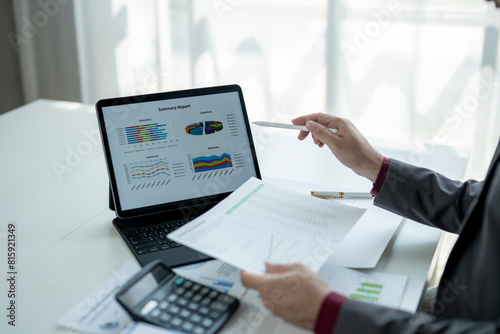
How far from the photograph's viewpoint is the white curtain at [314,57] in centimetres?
224

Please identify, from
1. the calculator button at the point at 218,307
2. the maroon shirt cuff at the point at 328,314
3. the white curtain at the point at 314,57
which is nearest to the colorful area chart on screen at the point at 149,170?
the calculator button at the point at 218,307

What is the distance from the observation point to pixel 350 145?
4.00ft

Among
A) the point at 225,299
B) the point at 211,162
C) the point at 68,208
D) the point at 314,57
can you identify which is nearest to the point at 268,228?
the point at 225,299

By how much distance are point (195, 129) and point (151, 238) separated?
0.26m

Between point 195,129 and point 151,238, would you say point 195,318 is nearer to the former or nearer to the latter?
point 151,238

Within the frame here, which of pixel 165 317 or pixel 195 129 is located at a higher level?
pixel 195 129

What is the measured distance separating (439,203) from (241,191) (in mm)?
397

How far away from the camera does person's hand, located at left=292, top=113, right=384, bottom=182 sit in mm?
1203

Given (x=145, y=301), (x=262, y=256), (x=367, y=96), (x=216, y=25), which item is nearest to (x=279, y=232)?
(x=262, y=256)

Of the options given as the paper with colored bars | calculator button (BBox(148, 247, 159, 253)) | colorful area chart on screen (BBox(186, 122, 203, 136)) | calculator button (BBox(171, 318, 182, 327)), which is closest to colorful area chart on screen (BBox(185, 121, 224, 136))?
colorful area chart on screen (BBox(186, 122, 203, 136))

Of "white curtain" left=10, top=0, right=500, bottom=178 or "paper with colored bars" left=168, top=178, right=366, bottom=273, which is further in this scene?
"white curtain" left=10, top=0, right=500, bottom=178

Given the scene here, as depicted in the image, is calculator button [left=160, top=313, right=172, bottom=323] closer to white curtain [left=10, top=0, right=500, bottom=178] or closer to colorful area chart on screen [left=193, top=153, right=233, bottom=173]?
colorful area chart on screen [left=193, top=153, right=233, bottom=173]

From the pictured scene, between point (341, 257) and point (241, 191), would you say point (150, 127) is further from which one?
point (341, 257)

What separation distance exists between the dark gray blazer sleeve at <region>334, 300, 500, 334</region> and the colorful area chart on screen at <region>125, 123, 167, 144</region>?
0.55 metres
